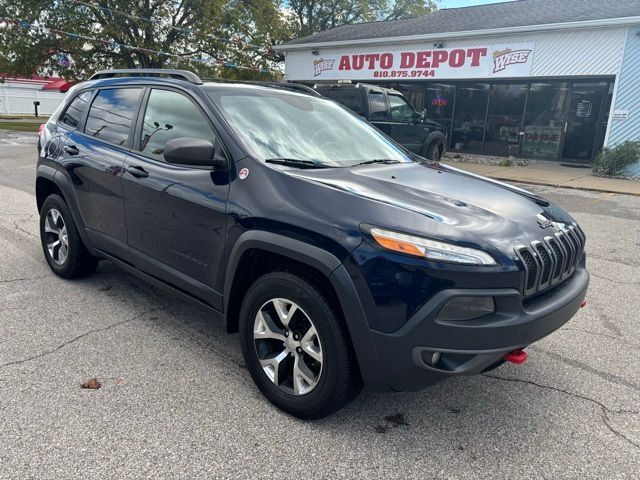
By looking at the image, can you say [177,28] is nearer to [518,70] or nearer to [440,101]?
[440,101]

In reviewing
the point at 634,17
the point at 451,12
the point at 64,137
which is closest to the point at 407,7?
the point at 451,12

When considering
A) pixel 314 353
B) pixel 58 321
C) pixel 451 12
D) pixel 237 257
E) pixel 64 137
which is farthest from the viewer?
pixel 451 12

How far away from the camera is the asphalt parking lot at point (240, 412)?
2391mm

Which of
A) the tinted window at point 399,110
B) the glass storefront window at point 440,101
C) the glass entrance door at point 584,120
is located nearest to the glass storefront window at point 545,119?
the glass entrance door at point 584,120

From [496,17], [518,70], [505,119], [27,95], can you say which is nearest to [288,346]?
[518,70]

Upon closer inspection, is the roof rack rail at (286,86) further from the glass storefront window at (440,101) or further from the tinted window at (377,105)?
the glass storefront window at (440,101)

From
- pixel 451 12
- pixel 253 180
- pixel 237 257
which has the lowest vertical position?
pixel 237 257

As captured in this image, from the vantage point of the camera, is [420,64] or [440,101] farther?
[440,101]

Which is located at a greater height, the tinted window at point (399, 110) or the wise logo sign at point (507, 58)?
the wise logo sign at point (507, 58)

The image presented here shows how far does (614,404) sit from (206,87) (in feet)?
10.4

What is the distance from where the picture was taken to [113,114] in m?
4.07

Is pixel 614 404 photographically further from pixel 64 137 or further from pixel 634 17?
pixel 634 17

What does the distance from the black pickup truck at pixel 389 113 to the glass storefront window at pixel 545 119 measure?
4324mm

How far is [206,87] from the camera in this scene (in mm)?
3387
